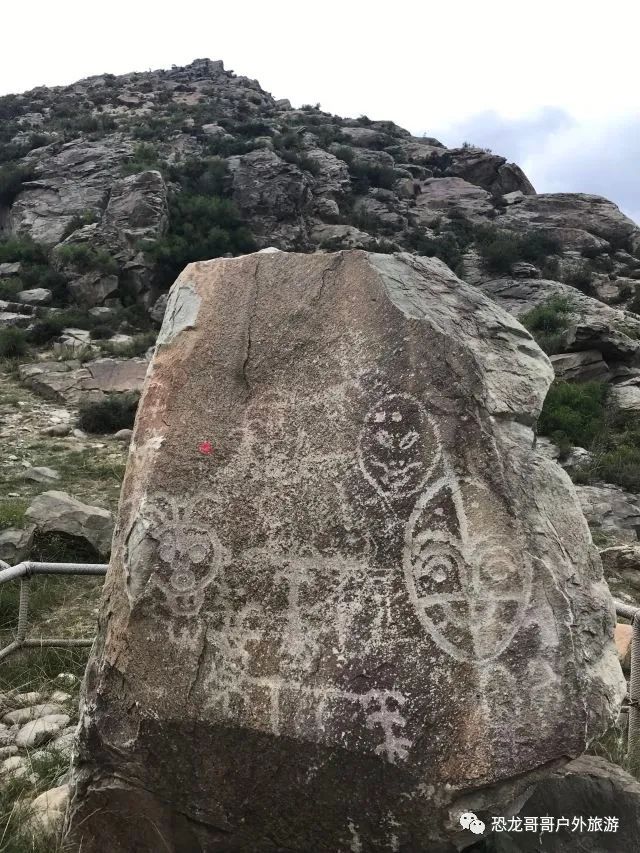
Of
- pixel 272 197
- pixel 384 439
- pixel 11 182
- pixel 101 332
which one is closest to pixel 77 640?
pixel 384 439

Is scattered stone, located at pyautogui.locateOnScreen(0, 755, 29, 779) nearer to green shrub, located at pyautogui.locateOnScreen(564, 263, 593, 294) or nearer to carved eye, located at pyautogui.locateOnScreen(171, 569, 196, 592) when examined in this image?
carved eye, located at pyautogui.locateOnScreen(171, 569, 196, 592)

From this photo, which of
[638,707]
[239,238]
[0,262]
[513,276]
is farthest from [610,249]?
[638,707]

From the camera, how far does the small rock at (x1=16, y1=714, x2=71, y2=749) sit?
9.04 feet

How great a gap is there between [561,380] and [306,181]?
17.1 metres

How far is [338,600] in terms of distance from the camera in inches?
78.9

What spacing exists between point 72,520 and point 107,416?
4.65 m

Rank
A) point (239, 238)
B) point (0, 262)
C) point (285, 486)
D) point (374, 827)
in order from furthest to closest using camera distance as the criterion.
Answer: point (239, 238), point (0, 262), point (285, 486), point (374, 827)

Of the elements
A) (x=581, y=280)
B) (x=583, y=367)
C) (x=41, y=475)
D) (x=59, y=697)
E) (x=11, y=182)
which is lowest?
(x=41, y=475)

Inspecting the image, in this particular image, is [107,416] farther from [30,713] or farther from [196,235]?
[196,235]

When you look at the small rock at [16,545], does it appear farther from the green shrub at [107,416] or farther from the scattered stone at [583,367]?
the scattered stone at [583,367]

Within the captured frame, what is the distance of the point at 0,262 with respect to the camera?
65.6 feet

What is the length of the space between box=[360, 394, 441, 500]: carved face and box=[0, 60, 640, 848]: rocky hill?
2704mm

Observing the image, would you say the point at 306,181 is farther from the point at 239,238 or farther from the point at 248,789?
the point at 248,789

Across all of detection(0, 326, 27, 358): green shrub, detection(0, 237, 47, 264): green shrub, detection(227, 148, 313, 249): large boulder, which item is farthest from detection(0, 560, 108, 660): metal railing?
detection(227, 148, 313, 249): large boulder
